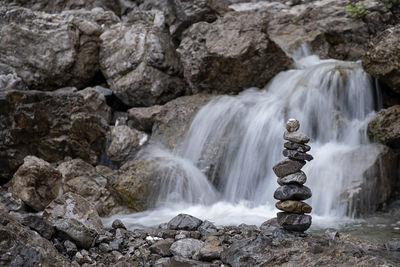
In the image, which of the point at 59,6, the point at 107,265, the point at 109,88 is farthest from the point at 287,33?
the point at 107,265

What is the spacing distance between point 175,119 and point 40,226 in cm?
589

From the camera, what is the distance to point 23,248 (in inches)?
147

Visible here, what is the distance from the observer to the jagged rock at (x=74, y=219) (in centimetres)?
453

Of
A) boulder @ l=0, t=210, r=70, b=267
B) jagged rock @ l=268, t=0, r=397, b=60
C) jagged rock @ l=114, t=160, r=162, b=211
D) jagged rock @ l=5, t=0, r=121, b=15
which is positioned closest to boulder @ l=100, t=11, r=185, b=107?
jagged rock @ l=268, t=0, r=397, b=60

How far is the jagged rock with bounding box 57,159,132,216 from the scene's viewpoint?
7.38 metres

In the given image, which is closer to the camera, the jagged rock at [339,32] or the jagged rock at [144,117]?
the jagged rock at [144,117]

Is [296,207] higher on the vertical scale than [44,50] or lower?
lower

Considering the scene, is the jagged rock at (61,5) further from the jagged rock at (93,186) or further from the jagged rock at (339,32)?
the jagged rock at (93,186)

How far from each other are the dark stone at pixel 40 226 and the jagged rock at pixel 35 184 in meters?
2.64

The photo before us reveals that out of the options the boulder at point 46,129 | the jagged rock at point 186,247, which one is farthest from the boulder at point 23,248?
the boulder at point 46,129

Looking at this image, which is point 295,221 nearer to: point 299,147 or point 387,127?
point 299,147

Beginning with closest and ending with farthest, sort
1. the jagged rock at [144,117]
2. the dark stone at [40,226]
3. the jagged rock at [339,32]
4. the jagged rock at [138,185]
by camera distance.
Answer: the dark stone at [40,226], the jagged rock at [138,185], the jagged rock at [144,117], the jagged rock at [339,32]

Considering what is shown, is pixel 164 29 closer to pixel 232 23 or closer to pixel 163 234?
pixel 232 23

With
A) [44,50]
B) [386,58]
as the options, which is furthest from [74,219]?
[44,50]
